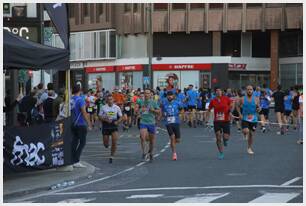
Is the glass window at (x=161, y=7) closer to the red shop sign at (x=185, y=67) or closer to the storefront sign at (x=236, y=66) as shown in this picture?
the red shop sign at (x=185, y=67)

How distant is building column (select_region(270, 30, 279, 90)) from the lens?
5725cm

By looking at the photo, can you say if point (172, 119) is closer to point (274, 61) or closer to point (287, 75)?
point (274, 61)

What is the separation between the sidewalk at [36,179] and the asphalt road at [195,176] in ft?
1.15

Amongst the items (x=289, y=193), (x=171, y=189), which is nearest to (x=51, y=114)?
(x=171, y=189)

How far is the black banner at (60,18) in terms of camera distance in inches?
569

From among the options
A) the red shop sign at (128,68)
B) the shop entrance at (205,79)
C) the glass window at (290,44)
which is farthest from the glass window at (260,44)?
the red shop sign at (128,68)

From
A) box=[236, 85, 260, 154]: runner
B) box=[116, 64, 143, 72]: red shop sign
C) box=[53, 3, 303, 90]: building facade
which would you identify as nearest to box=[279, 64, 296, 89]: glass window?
box=[53, 3, 303, 90]: building facade

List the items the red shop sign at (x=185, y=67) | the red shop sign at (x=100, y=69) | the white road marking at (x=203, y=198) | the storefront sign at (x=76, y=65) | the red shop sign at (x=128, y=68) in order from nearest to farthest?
the white road marking at (x=203, y=198), the red shop sign at (x=185, y=67), the red shop sign at (x=128, y=68), the red shop sign at (x=100, y=69), the storefront sign at (x=76, y=65)

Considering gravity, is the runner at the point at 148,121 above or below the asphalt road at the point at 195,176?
above

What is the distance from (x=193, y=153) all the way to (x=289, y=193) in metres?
7.28

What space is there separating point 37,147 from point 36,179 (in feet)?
2.18

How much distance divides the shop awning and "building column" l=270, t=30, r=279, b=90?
44665mm

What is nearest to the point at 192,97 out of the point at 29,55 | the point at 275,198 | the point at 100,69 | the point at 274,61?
the point at 29,55

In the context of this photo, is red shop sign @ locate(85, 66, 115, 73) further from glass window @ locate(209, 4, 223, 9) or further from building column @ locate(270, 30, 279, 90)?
building column @ locate(270, 30, 279, 90)
